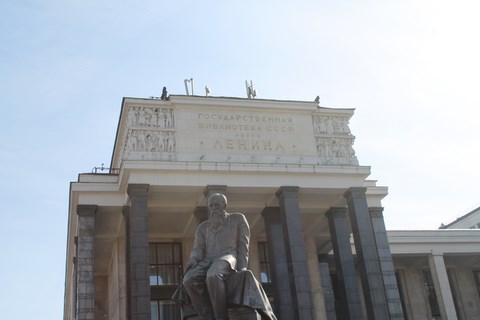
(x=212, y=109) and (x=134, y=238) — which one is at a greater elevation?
(x=212, y=109)

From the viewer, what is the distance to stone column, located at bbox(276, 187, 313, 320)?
26.9 m

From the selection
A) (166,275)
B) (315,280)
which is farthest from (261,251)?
(166,275)

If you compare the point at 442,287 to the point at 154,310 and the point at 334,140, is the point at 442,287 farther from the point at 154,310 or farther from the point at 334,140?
the point at 154,310

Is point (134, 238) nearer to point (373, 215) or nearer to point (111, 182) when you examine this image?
point (111, 182)

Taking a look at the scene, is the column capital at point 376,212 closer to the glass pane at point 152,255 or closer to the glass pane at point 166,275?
the glass pane at point 166,275

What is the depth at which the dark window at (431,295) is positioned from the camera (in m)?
41.2

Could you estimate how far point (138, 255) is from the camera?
2572cm

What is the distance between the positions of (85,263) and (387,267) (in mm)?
14666

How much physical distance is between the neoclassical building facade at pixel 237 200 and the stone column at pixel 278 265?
5cm

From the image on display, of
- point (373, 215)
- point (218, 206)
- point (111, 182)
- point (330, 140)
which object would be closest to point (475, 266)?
point (373, 215)

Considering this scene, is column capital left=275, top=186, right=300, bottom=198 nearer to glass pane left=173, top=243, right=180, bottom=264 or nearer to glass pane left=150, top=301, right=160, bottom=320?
glass pane left=173, top=243, right=180, bottom=264

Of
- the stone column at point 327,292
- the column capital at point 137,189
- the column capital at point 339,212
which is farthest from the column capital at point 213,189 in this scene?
the stone column at point 327,292

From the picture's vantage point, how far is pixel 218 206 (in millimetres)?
10367

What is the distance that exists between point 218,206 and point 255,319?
2.20 m
